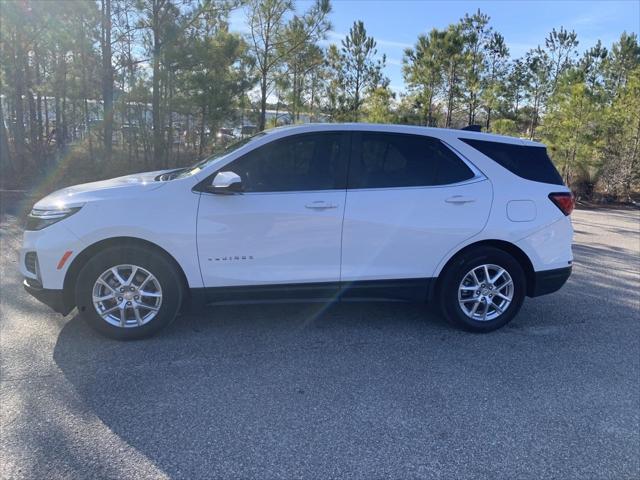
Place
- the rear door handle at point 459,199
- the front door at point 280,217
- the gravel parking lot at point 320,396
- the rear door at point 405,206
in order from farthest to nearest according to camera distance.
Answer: the rear door handle at point 459,199 → the rear door at point 405,206 → the front door at point 280,217 → the gravel parking lot at point 320,396

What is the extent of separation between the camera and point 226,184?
152 inches

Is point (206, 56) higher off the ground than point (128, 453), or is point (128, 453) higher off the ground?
point (206, 56)

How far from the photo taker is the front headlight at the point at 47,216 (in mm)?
3879

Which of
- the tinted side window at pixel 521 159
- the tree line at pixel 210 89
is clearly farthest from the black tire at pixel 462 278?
the tree line at pixel 210 89

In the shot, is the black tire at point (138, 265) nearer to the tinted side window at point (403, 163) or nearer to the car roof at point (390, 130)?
the car roof at point (390, 130)

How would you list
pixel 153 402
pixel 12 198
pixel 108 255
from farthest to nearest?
pixel 12 198
pixel 108 255
pixel 153 402

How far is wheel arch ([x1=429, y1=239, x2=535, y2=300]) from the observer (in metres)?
4.42

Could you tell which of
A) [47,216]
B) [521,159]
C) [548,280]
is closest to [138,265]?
[47,216]

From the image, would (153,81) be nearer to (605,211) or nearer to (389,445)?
(389,445)

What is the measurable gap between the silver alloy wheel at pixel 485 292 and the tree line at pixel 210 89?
9905 millimetres

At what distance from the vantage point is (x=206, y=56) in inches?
478

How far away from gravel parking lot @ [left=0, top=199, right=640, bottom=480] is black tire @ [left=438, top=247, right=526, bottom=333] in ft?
0.41

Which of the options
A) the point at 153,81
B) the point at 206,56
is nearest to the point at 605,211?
the point at 206,56

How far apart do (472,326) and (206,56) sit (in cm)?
1012
